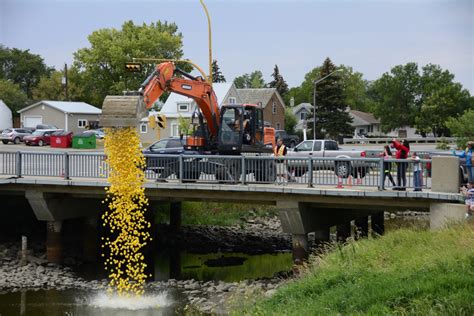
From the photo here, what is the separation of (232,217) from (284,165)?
42.4ft

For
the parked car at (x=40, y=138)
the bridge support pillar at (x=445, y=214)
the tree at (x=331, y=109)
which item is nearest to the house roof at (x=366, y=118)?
the tree at (x=331, y=109)

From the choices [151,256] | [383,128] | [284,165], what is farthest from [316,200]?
[383,128]

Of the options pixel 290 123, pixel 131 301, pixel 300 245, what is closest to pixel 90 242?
pixel 131 301

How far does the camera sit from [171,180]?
2555 cm

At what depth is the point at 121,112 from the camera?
17.7m

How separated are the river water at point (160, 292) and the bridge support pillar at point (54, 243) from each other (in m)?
1.00

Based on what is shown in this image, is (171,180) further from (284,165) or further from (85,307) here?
(85,307)

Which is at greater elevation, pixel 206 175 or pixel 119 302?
pixel 206 175

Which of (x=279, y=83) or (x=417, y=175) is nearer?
(x=417, y=175)

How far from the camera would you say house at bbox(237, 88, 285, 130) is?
8388cm

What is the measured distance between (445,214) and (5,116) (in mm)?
75876

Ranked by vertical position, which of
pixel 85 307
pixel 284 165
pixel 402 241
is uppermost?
pixel 284 165

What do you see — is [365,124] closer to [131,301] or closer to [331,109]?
[331,109]

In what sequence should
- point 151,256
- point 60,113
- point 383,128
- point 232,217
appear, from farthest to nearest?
point 383,128 < point 60,113 < point 232,217 < point 151,256
